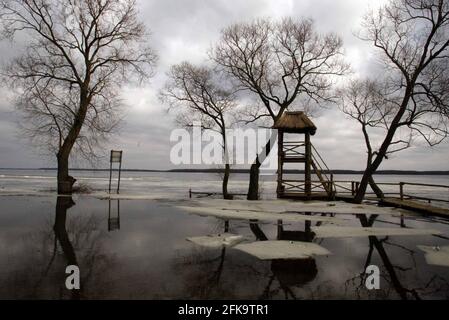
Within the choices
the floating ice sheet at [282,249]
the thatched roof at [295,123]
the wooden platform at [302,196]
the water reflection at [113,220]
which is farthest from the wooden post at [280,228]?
the thatched roof at [295,123]

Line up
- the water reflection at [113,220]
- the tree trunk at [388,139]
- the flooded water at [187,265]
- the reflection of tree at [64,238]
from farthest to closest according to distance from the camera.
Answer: the tree trunk at [388,139] → the water reflection at [113,220] → the reflection of tree at [64,238] → the flooded water at [187,265]

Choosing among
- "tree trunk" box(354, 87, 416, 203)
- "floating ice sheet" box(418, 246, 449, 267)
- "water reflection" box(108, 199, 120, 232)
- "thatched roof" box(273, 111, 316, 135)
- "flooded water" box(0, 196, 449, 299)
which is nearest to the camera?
"flooded water" box(0, 196, 449, 299)

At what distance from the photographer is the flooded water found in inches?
226

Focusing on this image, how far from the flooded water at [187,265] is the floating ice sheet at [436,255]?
0.72 ft

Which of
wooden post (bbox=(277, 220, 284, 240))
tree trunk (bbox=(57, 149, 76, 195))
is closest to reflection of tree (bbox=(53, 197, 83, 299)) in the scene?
wooden post (bbox=(277, 220, 284, 240))

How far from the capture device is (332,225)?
13039 mm

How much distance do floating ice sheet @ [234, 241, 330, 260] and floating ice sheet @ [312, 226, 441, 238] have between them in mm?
1729

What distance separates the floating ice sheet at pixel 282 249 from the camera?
8.23 m

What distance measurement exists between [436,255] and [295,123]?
15406 mm

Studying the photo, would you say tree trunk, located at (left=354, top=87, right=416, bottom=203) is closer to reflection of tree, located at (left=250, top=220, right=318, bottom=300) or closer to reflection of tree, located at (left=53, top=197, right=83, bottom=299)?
reflection of tree, located at (left=250, top=220, right=318, bottom=300)

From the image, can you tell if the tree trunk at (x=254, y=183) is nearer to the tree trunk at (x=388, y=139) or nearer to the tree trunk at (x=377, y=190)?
the tree trunk at (x=388, y=139)

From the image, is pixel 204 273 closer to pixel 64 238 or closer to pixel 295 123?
pixel 64 238
